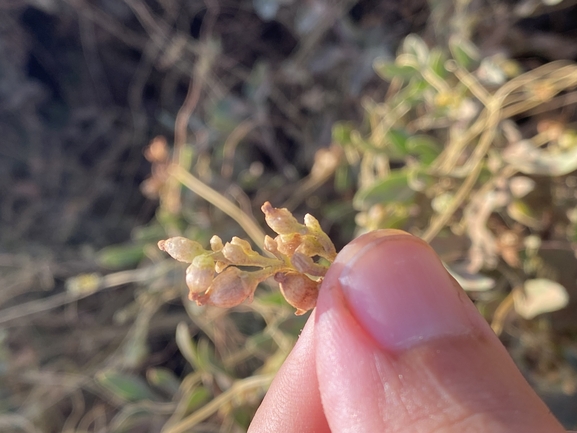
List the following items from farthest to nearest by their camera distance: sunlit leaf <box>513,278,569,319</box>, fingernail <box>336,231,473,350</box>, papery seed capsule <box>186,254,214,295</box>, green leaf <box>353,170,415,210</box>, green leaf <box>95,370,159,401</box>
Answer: green leaf <box>95,370,159,401</box> < green leaf <box>353,170,415,210</box> < sunlit leaf <box>513,278,569,319</box> < fingernail <box>336,231,473,350</box> < papery seed capsule <box>186,254,214,295</box>

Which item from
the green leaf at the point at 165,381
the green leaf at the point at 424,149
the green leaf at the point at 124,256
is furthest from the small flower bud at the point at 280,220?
the green leaf at the point at 124,256

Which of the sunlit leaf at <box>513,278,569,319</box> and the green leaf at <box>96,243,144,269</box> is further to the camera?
the green leaf at <box>96,243,144,269</box>

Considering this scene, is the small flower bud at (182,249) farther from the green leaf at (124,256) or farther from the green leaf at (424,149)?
the green leaf at (124,256)

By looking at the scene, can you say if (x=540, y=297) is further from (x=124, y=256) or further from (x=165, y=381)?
(x=124, y=256)

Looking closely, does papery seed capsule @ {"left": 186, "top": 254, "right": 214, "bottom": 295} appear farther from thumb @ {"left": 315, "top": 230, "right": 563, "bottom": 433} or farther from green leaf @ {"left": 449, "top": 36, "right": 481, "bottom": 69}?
green leaf @ {"left": 449, "top": 36, "right": 481, "bottom": 69}

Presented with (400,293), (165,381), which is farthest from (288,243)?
(165,381)

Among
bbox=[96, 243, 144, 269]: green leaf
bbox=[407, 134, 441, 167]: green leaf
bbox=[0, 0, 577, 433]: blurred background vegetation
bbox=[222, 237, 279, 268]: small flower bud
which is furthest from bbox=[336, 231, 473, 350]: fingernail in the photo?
bbox=[96, 243, 144, 269]: green leaf
